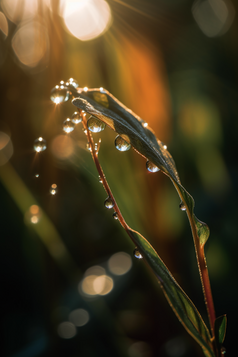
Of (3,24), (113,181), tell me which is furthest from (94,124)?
(3,24)

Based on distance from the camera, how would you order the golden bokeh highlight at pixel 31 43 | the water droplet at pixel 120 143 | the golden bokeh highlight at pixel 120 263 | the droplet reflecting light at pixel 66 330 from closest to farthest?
the water droplet at pixel 120 143
the droplet reflecting light at pixel 66 330
the golden bokeh highlight at pixel 120 263
the golden bokeh highlight at pixel 31 43

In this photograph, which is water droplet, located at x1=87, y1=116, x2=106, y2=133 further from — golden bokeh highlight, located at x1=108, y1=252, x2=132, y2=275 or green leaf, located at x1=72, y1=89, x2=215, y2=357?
golden bokeh highlight, located at x1=108, y1=252, x2=132, y2=275

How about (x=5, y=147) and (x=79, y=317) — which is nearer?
(x=79, y=317)

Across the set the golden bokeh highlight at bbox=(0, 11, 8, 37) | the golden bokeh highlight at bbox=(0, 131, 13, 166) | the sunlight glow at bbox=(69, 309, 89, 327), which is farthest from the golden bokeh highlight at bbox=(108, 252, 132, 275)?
the golden bokeh highlight at bbox=(0, 11, 8, 37)

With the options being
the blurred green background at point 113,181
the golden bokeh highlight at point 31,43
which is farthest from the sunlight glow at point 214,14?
the golden bokeh highlight at point 31,43

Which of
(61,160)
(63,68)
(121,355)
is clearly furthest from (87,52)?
(121,355)

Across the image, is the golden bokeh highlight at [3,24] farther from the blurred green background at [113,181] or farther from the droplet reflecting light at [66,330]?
the droplet reflecting light at [66,330]

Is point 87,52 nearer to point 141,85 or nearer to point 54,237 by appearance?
point 141,85

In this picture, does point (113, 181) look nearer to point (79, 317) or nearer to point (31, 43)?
point (79, 317)
